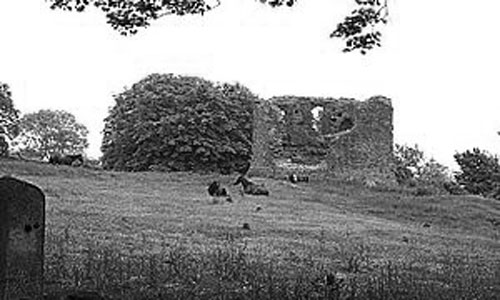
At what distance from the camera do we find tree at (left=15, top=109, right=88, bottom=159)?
295ft

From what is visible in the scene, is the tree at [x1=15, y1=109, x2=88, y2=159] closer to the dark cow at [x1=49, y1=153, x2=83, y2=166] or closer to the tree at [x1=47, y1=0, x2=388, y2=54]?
the dark cow at [x1=49, y1=153, x2=83, y2=166]

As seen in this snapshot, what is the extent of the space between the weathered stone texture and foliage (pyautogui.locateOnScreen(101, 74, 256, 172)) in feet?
144

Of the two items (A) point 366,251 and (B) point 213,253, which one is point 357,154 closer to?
(A) point 366,251

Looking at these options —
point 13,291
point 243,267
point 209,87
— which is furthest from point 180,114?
point 13,291

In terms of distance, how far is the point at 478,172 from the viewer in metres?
48.6

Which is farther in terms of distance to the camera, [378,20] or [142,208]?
[142,208]

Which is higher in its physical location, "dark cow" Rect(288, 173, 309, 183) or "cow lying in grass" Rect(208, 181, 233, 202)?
"dark cow" Rect(288, 173, 309, 183)

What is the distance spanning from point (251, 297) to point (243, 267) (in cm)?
250

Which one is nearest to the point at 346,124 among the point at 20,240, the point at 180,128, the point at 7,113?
the point at 180,128

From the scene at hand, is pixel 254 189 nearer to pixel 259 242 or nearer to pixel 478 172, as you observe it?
pixel 259 242

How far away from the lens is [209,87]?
57.5 meters

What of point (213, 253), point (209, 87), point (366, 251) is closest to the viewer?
point (213, 253)

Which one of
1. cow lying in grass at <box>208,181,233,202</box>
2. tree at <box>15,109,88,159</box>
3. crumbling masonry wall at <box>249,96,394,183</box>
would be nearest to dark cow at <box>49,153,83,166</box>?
crumbling masonry wall at <box>249,96,394,183</box>

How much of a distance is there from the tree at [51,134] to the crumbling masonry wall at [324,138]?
5342cm
